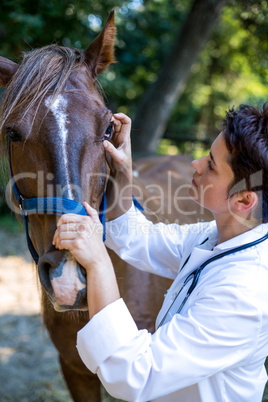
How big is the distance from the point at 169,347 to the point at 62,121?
3.09ft

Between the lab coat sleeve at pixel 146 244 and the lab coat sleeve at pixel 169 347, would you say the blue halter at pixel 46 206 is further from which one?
the lab coat sleeve at pixel 169 347

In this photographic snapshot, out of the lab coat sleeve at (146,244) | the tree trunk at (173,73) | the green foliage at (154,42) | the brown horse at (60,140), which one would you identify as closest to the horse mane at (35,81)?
the brown horse at (60,140)

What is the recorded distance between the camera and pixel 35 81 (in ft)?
5.26

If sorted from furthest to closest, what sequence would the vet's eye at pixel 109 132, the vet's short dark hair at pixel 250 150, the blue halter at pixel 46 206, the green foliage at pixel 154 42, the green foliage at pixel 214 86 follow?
the green foliage at pixel 214 86
the green foliage at pixel 154 42
the vet's eye at pixel 109 132
the blue halter at pixel 46 206
the vet's short dark hair at pixel 250 150

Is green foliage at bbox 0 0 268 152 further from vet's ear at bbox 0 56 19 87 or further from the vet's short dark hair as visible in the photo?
the vet's short dark hair

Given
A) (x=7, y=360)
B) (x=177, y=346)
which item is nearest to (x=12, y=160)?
(x=177, y=346)

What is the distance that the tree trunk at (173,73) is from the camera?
586 centimetres

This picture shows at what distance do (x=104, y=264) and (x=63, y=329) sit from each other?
1.23 m

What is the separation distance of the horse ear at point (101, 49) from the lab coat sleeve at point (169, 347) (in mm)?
1314

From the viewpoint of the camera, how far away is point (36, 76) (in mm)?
1620

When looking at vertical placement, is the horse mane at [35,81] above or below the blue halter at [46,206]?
above

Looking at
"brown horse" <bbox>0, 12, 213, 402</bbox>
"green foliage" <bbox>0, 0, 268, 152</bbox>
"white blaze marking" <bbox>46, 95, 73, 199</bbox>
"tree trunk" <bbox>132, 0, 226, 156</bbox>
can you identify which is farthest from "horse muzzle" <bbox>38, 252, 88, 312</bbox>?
"tree trunk" <bbox>132, 0, 226, 156</bbox>

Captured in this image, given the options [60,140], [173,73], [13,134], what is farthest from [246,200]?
[173,73]

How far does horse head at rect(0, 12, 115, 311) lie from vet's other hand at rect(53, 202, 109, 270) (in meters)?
0.09
